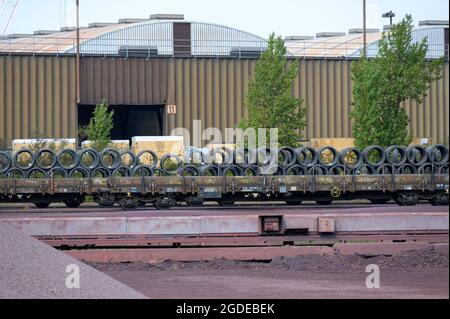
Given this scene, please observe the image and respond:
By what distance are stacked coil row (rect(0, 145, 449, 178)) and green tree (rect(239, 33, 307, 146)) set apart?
330 inches

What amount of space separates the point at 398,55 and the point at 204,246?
27.8 metres

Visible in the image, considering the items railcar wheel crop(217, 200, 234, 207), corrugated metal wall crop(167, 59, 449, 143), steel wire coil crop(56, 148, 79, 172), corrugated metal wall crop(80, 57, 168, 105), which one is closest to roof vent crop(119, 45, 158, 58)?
corrugated metal wall crop(80, 57, 168, 105)

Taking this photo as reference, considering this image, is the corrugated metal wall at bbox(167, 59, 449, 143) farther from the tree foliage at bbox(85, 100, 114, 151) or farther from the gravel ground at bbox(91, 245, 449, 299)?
the gravel ground at bbox(91, 245, 449, 299)

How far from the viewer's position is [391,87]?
143ft

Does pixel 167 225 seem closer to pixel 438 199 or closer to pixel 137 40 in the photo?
pixel 438 199

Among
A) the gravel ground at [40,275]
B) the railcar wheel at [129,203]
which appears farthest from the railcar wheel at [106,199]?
the gravel ground at [40,275]

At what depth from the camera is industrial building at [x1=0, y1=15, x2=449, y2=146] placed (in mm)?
52562

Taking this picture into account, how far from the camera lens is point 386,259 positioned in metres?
18.1

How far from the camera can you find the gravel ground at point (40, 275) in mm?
13047

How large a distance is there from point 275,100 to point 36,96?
15.1 meters

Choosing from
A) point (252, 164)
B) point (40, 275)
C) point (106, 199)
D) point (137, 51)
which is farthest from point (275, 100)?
point (40, 275)

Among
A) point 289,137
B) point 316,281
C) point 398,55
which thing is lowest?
point 316,281
